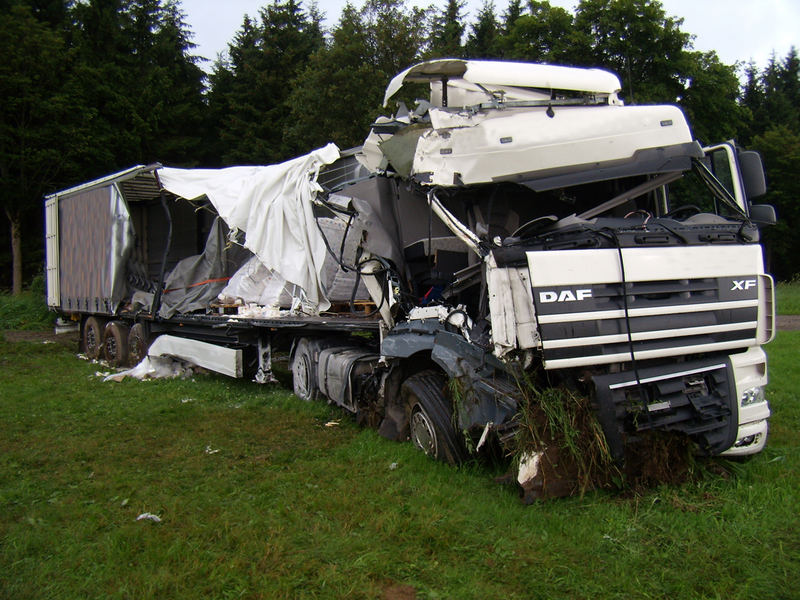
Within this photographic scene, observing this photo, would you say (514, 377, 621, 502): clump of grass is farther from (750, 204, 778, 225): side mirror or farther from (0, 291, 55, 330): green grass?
(0, 291, 55, 330): green grass

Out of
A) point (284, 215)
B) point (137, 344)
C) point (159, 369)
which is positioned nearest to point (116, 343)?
point (137, 344)

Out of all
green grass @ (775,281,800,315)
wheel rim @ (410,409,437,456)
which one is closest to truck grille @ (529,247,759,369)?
wheel rim @ (410,409,437,456)

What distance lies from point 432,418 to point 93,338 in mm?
9580

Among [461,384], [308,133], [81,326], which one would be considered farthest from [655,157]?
[308,133]

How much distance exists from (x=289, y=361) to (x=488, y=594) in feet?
17.7

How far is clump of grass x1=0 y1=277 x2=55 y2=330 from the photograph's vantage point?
17750mm

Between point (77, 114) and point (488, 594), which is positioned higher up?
point (77, 114)

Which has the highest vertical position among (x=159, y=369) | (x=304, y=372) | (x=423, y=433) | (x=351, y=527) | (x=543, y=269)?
(x=543, y=269)

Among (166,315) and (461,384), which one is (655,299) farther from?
(166,315)

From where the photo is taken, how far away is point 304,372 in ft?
25.5

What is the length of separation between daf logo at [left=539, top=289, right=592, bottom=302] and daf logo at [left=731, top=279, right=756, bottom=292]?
3.97 feet

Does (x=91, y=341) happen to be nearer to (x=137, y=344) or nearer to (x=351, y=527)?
(x=137, y=344)

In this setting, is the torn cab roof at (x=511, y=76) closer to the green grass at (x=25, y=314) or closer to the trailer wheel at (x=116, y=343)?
the trailer wheel at (x=116, y=343)

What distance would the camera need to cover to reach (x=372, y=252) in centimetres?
567
